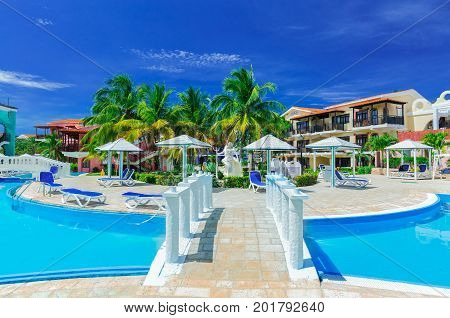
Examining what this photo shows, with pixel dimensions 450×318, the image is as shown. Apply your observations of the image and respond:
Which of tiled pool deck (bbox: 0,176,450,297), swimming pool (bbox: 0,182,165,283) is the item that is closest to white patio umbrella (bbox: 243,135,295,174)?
swimming pool (bbox: 0,182,165,283)

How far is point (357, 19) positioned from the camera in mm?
11391

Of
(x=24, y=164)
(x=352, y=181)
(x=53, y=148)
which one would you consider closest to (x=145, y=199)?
(x=352, y=181)

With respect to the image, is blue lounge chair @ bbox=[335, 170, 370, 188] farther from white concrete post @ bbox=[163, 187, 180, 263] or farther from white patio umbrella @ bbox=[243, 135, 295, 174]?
white concrete post @ bbox=[163, 187, 180, 263]

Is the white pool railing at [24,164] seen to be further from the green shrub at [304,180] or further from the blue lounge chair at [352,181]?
the blue lounge chair at [352,181]

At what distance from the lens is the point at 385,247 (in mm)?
6289

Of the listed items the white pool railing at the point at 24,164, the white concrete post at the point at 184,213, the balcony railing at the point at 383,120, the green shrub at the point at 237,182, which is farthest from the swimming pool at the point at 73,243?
the balcony railing at the point at 383,120

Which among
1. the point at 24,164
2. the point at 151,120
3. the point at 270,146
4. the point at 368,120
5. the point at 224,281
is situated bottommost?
the point at 224,281

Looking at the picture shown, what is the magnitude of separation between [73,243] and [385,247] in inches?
285

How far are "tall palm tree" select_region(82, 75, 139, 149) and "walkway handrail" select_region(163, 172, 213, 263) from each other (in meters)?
18.2

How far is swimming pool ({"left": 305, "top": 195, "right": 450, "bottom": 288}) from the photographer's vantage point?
4918mm

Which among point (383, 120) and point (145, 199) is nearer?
point (145, 199)

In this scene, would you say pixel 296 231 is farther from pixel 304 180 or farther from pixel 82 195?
pixel 304 180

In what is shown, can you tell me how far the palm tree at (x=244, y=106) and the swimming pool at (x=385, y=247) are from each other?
1301 cm
